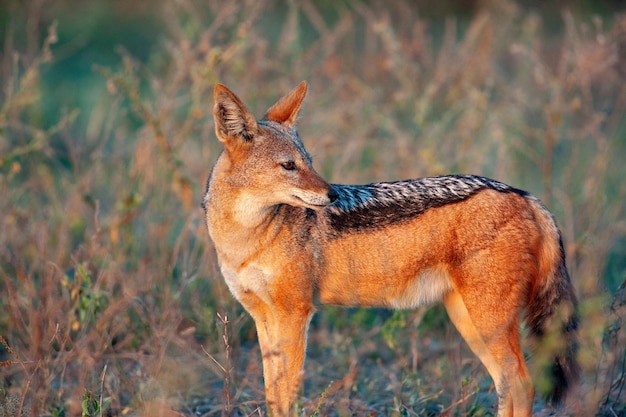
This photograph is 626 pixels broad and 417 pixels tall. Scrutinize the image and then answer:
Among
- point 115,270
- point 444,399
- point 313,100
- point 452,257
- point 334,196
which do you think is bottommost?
point 444,399

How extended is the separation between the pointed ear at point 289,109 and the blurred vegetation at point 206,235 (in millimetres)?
1185

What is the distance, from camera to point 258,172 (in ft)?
16.7

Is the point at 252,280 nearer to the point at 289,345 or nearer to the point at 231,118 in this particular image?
the point at 289,345

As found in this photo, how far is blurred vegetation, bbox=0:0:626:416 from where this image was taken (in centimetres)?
531

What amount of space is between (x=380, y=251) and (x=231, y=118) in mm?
1339

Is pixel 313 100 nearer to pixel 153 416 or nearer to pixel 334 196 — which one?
pixel 334 196

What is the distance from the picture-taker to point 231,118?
5105 millimetres

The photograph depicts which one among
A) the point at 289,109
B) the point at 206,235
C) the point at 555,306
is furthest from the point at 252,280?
the point at 555,306

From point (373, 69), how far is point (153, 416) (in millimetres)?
7971

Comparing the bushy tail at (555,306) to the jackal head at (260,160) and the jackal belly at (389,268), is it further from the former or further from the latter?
the jackal head at (260,160)

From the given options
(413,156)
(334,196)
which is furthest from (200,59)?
(334,196)

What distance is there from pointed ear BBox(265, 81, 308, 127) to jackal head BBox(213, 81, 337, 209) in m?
0.34

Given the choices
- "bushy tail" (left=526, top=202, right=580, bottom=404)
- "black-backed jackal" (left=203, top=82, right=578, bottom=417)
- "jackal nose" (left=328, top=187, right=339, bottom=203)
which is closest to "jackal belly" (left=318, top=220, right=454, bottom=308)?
"black-backed jackal" (left=203, top=82, right=578, bottom=417)

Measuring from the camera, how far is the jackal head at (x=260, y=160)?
4.99 m
